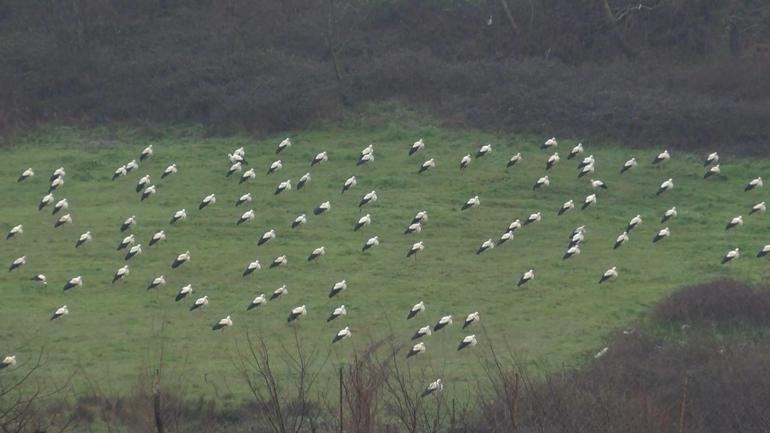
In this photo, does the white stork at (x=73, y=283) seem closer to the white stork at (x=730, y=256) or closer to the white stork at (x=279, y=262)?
the white stork at (x=279, y=262)

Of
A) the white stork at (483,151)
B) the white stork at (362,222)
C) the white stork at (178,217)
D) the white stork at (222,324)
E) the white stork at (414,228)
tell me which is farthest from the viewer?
the white stork at (483,151)

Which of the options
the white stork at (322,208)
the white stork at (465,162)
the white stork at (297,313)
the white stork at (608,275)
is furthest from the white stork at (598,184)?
the white stork at (297,313)

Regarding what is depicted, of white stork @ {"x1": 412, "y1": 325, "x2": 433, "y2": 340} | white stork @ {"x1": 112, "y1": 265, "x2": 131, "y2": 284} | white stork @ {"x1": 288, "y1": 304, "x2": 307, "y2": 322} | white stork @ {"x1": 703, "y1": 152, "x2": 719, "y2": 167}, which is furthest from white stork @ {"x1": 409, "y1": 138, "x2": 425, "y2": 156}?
white stork @ {"x1": 412, "y1": 325, "x2": 433, "y2": 340}

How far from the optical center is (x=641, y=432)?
17094mm

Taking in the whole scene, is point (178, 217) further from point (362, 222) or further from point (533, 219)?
point (533, 219)

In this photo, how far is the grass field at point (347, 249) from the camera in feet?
108

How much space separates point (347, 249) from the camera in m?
38.9

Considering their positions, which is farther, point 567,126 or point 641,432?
point 567,126

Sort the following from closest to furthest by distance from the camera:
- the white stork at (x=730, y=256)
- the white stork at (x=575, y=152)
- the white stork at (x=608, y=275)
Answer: the white stork at (x=608, y=275)
the white stork at (x=730, y=256)
the white stork at (x=575, y=152)

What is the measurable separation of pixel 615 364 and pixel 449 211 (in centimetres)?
1387

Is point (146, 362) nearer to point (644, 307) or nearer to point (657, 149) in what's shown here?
point (644, 307)

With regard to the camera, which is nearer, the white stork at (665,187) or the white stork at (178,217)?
the white stork at (178,217)

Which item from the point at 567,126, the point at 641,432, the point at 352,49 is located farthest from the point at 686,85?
the point at 641,432

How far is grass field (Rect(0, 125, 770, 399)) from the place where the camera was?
1294 inches
